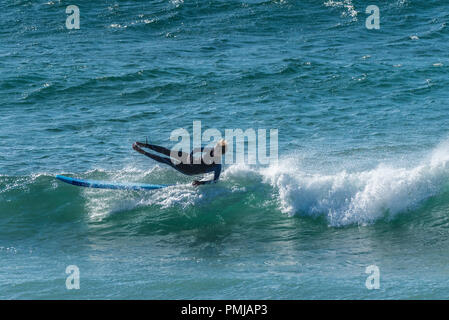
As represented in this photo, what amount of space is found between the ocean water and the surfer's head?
1.61 meters

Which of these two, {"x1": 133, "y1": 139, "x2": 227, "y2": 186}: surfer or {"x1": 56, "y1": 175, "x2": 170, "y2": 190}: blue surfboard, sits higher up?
{"x1": 133, "y1": 139, "x2": 227, "y2": 186}: surfer

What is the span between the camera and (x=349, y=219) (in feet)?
46.3

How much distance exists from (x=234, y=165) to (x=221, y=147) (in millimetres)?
2428

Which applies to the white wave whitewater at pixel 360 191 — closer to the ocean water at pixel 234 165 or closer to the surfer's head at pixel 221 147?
the ocean water at pixel 234 165

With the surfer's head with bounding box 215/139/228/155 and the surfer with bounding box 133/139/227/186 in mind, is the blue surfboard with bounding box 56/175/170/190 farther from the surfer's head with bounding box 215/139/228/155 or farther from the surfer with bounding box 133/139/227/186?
the surfer's head with bounding box 215/139/228/155

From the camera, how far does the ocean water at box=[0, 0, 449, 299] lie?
12.0 m

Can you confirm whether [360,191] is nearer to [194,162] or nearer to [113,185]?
[194,162]

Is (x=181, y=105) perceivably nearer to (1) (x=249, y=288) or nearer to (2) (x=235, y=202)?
(2) (x=235, y=202)

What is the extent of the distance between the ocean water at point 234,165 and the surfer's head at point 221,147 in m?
1.61

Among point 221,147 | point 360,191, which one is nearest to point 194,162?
point 221,147

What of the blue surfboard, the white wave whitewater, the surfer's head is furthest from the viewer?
the blue surfboard

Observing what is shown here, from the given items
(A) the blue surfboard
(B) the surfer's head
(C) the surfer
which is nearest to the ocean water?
(A) the blue surfboard

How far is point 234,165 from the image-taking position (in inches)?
634


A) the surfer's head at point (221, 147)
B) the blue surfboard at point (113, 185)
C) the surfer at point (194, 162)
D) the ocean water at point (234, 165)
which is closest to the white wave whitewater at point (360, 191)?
the ocean water at point (234, 165)
